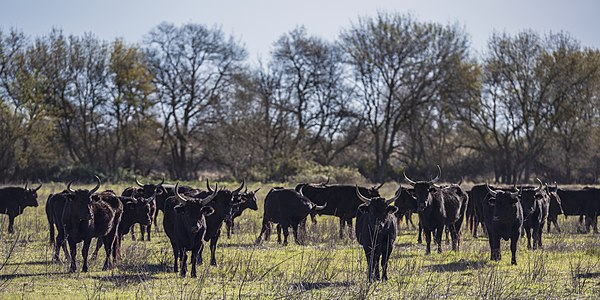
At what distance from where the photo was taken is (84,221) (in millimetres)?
14781

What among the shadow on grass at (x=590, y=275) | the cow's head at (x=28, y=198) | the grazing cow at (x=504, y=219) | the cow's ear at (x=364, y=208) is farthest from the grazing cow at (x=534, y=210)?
the cow's head at (x=28, y=198)

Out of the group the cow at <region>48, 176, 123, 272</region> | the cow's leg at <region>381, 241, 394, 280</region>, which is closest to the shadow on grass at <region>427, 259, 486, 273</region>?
the cow's leg at <region>381, 241, 394, 280</region>

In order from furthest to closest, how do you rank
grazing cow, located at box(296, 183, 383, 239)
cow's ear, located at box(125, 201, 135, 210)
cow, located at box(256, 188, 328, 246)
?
grazing cow, located at box(296, 183, 383, 239)
cow, located at box(256, 188, 328, 246)
cow's ear, located at box(125, 201, 135, 210)

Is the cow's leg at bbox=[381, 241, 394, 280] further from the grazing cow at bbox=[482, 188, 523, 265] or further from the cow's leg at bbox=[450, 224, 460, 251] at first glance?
the cow's leg at bbox=[450, 224, 460, 251]

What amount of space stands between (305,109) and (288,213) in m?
33.8

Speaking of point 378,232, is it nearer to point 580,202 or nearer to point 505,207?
point 505,207

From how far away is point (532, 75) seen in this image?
48594mm

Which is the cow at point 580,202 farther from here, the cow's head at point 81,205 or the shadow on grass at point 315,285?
the cow's head at point 81,205

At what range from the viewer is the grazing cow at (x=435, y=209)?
58.5ft

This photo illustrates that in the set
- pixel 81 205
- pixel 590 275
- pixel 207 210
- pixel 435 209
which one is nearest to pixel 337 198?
pixel 435 209

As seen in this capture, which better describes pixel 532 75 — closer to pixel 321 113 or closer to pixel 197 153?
pixel 321 113

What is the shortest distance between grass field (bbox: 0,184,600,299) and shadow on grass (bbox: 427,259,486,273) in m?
0.02

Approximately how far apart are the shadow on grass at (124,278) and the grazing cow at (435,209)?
6.55 metres

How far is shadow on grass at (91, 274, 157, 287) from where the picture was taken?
1286 centimetres
